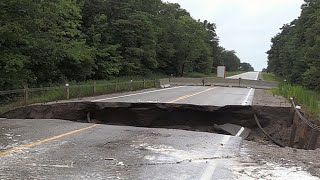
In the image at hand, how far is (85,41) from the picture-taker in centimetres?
3309

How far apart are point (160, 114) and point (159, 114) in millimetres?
41

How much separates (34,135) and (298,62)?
2385 inches

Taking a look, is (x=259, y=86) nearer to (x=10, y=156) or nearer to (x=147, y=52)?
(x=147, y=52)

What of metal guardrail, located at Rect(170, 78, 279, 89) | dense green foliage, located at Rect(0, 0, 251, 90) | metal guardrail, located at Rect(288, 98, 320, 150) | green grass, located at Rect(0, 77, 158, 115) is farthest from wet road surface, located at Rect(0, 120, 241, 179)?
metal guardrail, located at Rect(170, 78, 279, 89)

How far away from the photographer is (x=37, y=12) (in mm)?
19266

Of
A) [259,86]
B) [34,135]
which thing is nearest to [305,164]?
[34,135]

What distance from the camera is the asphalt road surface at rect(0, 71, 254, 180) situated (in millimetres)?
6555

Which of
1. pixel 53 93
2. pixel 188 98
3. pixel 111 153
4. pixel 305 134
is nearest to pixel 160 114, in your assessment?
pixel 188 98

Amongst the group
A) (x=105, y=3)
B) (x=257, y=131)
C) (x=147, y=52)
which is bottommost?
(x=257, y=131)

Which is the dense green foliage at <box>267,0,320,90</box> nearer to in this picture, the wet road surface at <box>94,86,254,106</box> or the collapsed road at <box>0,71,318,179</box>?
the wet road surface at <box>94,86,254,106</box>

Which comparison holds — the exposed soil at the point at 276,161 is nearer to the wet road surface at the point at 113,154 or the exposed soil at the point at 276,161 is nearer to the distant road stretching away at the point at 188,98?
the wet road surface at the point at 113,154

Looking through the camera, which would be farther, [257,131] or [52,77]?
[52,77]

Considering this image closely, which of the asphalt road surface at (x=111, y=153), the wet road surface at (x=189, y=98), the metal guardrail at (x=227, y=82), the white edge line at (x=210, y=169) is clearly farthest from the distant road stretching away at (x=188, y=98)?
the metal guardrail at (x=227, y=82)

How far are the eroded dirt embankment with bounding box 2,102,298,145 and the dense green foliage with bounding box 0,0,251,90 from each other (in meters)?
4.22
